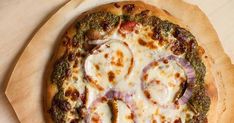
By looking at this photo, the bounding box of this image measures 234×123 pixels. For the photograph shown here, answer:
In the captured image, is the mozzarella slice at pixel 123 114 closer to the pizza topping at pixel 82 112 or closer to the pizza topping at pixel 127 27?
the pizza topping at pixel 82 112

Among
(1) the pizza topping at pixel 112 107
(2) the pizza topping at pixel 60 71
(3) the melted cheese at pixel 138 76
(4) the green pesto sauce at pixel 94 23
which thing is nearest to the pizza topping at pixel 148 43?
(3) the melted cheese at pixel 138 76

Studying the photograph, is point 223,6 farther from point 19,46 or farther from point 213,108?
point 19,46

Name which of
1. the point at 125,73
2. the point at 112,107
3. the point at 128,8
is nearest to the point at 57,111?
the point at 112,107

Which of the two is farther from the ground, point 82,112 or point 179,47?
point 179,47

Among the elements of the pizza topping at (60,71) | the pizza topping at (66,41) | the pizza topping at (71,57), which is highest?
the pizza topping at (66,41)

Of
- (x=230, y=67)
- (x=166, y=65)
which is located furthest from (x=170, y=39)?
(x=230, y=67)

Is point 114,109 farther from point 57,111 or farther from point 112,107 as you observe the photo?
point 57,111

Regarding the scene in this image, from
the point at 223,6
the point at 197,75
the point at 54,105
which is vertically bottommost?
the point at 54,105

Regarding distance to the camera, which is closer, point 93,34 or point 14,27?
point 93,34
